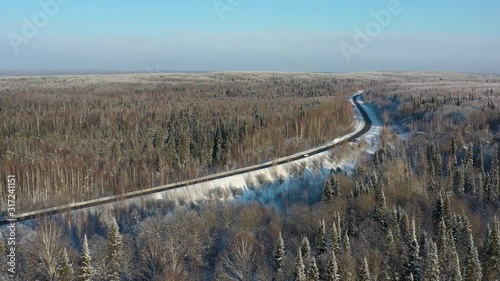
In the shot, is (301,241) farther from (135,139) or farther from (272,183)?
(135,139)

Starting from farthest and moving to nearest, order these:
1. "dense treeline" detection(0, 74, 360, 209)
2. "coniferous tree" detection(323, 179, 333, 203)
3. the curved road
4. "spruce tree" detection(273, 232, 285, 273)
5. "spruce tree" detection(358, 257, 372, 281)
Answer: "dense treeline" detection(0, 74, 360, 209), "coniferous tree" detection(323, 179, 333, 203), the curved road, "spruce tree" detection(273, 232, 285, 273), "spruce tree" detection(358, 257, 372, 281)

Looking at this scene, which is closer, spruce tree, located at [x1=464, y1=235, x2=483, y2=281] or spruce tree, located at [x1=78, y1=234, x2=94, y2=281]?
spruce tree, located at [x1=78, y1=234, x2=94, y2=281]

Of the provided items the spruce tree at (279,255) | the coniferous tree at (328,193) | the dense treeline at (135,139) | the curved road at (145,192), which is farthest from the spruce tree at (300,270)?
the dense treeline at (135,139)

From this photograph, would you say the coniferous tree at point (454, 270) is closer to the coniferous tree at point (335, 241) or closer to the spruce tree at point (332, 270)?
the spruce tree at point (332, 270)

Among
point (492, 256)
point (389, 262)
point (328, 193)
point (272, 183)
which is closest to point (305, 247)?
point (389, 262)

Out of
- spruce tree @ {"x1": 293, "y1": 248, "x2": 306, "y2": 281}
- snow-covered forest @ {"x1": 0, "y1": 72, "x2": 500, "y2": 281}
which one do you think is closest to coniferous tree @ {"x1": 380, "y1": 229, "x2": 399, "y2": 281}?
snow-covered forest @ {"x1": 0, "y1": 72, "x2": 500, "y2": 281}

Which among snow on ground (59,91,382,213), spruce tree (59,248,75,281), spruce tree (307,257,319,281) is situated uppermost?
spruce tree (59,248,75,281)

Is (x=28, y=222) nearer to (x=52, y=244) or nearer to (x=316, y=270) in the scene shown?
(x=52, y=244)

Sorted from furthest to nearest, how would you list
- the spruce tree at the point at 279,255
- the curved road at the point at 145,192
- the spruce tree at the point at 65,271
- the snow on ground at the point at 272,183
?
the snow on ground at the point at 272,183, the curved road at the point at 145,192, the spruce tree at the point at 279,255, the spruce tree at the point at 65,271

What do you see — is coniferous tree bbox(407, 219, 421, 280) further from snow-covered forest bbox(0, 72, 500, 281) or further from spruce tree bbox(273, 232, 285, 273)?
spruce tree bbox(273, 232, 285, 273)
